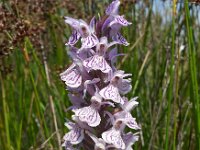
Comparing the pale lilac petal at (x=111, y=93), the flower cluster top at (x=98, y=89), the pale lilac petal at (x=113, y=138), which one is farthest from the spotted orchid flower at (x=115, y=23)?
the pale lilac petal at (x=113, y=138)

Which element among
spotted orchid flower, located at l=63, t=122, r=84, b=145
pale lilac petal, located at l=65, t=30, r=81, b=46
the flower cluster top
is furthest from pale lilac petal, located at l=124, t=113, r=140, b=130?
pale lilac petal, located at l=65, t=30, r=81, b=46

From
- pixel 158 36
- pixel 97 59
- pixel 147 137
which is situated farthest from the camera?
pixel 158 36

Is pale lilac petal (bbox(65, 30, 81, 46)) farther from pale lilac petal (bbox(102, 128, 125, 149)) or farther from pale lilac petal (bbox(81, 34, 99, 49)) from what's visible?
pale lilac petal (bbox(102, 128, 125, 149))

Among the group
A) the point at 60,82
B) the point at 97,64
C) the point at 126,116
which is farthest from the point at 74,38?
the point at 60,82

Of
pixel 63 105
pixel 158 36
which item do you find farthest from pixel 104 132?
pixel 158 36

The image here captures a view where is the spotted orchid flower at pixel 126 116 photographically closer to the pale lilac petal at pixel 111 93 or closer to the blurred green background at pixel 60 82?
the pale lilac petal at pixel 111 93

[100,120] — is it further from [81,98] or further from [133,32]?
[133,32]
